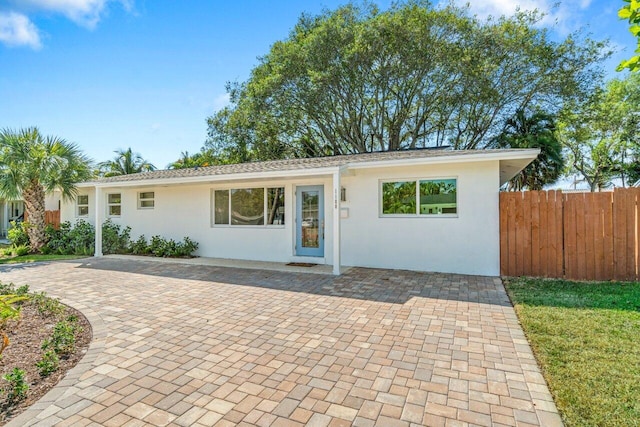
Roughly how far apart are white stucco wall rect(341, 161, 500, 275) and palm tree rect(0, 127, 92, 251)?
35.1 ft

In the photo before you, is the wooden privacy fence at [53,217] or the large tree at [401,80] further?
the large tree at [401,80]

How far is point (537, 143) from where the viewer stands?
16.2 metres

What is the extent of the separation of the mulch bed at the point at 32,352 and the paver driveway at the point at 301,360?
135mm

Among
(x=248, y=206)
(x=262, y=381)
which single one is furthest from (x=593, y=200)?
(x=248, y=206)

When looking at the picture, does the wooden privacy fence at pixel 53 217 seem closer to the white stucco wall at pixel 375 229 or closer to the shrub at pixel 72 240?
the shrub at pixel 72 240

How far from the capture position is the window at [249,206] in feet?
34.8

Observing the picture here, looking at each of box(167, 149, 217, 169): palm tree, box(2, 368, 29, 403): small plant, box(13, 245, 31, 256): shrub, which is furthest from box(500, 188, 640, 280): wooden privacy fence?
box(167, 149, 217, 169): palm tree

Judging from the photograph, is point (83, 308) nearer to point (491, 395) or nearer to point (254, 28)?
point (491, 395)

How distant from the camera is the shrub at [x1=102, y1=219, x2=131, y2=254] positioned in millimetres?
12617

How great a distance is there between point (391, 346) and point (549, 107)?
19.8 meters

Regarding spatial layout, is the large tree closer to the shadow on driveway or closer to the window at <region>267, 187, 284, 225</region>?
the window at <region>267, 187, 284, 225</region>

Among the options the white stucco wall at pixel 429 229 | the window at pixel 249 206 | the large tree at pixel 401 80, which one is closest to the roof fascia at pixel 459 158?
the white stucco wall at pixel 429 229

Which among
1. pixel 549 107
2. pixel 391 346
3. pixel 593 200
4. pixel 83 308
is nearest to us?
pixel 391 346

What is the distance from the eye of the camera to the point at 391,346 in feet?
13.1
